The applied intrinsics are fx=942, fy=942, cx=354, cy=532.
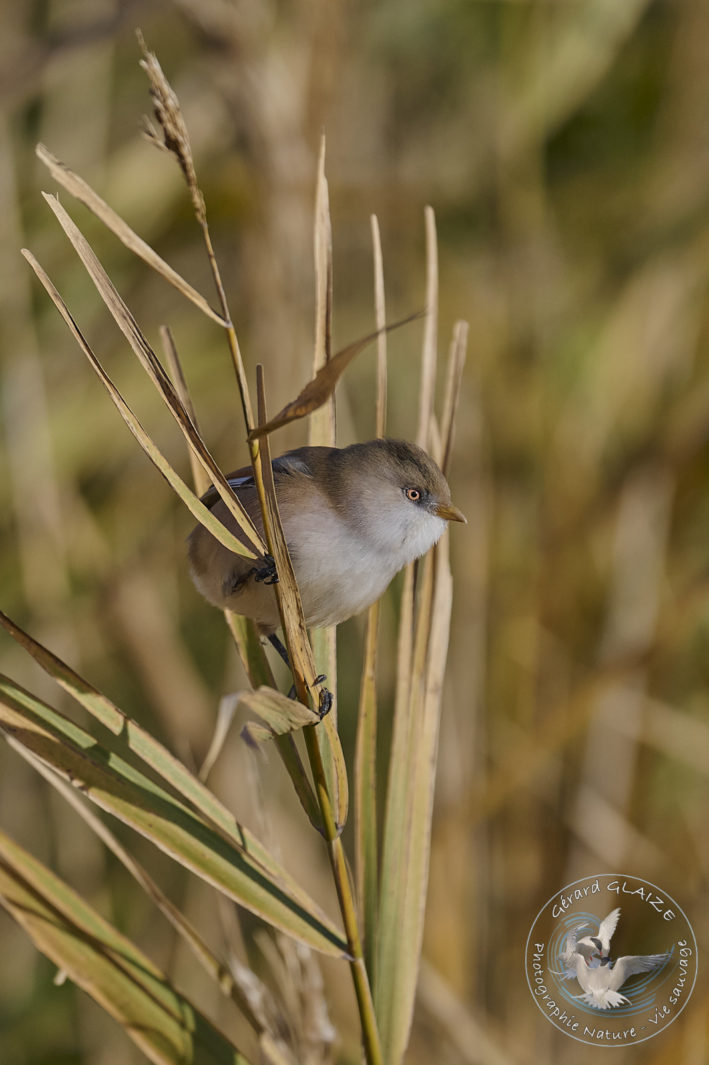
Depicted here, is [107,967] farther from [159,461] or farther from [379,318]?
[379,318]

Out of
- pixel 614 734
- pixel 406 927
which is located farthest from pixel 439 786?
pixel 406 927

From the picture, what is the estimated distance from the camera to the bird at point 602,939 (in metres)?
1.36

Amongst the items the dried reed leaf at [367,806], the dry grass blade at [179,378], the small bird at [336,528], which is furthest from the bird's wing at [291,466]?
the dried reed leaf at [367,806]

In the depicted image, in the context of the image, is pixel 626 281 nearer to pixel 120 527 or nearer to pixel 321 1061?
pixel 120 527

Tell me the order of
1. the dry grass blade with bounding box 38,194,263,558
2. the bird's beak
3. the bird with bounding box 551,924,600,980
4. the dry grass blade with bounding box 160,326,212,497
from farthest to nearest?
the bird with bounding box 551,924,600,980, the bird's beak, the dry grass blade with bounding box 160,326,212,497, the dry grass blade with bounding box 38,194,263,558

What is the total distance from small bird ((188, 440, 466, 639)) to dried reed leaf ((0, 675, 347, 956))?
0.24 meters

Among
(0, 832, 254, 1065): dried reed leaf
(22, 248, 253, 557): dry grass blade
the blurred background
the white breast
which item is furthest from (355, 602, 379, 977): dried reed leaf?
the blurred background

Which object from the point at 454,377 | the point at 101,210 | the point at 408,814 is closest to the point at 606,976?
the point at 408,814

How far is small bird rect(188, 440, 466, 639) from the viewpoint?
1048mm

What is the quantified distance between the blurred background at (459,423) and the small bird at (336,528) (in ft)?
2.84

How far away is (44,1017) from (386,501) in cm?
220

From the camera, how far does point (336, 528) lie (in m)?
1.13

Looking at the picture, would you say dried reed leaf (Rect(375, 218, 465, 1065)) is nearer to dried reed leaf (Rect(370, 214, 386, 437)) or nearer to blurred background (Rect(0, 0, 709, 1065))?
dried reed leaf (Rect(370, 214, 386, 437))

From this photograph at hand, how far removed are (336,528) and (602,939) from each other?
28.9 inches
